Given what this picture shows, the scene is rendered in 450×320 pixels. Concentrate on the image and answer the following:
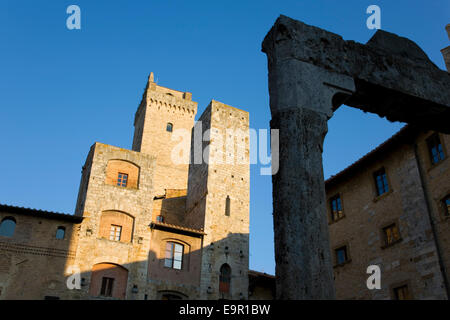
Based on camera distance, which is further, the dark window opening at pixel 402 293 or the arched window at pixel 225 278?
the arched window at pixel 225 278

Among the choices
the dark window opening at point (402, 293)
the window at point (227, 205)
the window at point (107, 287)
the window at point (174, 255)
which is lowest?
the dark window opening at point (402, 293)

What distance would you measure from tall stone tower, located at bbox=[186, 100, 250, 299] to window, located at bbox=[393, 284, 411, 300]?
1016 centimetres

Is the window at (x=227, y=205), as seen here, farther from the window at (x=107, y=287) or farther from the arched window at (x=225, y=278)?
the window at (x=107, y=287)

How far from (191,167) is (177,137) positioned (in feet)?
53.5

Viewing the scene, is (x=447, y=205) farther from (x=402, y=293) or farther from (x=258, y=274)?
(x=258, y=274)

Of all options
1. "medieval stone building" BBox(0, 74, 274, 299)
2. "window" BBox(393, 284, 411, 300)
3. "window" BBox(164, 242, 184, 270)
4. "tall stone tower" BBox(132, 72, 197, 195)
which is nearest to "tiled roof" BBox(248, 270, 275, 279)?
"medieval stone building" BBox(0, 74, 274, 299)

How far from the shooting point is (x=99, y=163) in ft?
83.6

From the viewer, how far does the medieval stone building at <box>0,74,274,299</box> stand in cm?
2150

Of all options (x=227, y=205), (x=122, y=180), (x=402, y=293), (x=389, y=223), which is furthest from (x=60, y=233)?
(x=402, y=293)

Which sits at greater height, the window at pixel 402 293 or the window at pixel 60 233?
the window at pixel 60 233

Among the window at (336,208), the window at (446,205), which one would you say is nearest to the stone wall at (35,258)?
the window at (336,208)

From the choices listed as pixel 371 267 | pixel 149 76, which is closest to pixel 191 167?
pixel 371 267

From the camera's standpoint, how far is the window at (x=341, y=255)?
62.4 feet

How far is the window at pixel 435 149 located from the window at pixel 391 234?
2.78 meters
